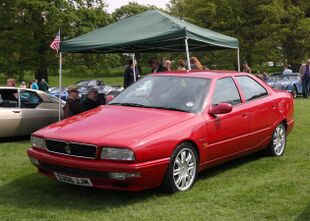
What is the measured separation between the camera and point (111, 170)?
5145 millimetres

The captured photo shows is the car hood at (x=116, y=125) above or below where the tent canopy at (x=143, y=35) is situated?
below

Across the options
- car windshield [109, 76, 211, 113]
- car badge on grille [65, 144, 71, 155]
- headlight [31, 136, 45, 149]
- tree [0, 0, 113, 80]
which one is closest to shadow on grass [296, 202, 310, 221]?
car windshield [109, 76, 211, 113]

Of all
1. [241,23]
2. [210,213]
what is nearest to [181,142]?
[210,213]

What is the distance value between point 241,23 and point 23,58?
18542 mm

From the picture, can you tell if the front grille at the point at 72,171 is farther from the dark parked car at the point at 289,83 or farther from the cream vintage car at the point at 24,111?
the dark parked car at the point at 289,83

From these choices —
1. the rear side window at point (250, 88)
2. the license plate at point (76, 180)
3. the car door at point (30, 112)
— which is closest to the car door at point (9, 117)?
the car door at point (30, 112)

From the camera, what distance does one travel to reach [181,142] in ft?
18.6

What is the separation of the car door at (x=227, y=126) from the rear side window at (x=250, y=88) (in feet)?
0.73

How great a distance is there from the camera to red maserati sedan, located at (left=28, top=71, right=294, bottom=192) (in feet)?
17.2

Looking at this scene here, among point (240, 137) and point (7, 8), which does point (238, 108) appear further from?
point (7, 8)

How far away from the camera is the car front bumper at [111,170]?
16.9 feet

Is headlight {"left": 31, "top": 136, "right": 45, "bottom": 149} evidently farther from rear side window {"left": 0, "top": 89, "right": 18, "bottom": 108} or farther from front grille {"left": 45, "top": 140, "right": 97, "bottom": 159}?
rear side window {"left": 0, "top": 89, "right": 18, "bottom": 108}

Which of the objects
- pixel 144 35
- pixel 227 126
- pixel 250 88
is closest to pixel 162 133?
pixel 227 126

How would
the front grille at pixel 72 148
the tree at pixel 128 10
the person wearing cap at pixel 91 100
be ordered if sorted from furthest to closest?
the tree at pixel 128 10 < the person wearing cap at pixel 91 100 < the front grille at pixel 72 148
